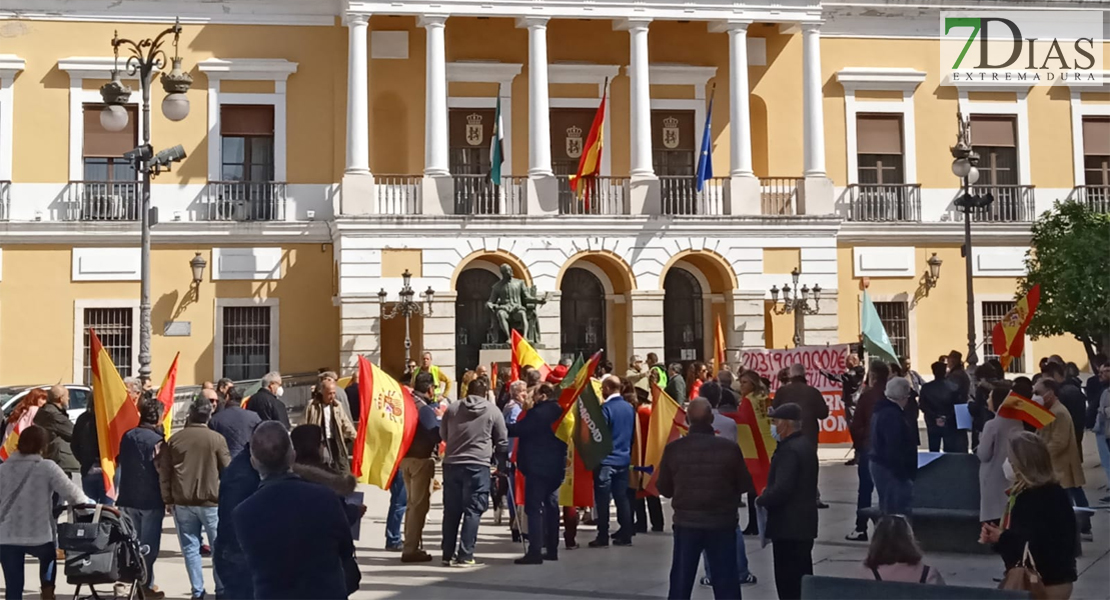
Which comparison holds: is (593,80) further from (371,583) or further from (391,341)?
(371,583)

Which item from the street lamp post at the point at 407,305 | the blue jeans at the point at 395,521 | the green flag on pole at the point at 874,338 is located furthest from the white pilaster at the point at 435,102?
the blue jeans at the point at 395,521

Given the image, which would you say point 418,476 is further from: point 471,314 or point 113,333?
point 113,333

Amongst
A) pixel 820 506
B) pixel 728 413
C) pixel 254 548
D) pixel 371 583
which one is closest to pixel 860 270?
pixel 820 506

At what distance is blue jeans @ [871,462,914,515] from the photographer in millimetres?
11648

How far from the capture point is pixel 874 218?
31500mm

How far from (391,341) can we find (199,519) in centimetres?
1926

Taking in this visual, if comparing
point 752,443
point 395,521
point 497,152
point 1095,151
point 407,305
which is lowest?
point 395,521

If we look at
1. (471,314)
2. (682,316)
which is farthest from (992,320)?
(471,314)

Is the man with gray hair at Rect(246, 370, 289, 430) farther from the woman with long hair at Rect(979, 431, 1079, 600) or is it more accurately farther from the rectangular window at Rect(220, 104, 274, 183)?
the rectangular window at Rect(220, 104, 274, 183)

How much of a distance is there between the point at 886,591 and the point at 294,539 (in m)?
2.78

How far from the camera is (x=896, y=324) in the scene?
103ft

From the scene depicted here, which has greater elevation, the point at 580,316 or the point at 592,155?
the point at 592,155

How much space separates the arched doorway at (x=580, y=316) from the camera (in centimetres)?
3052

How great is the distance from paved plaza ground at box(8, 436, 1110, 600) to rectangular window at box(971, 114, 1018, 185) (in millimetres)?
19343
